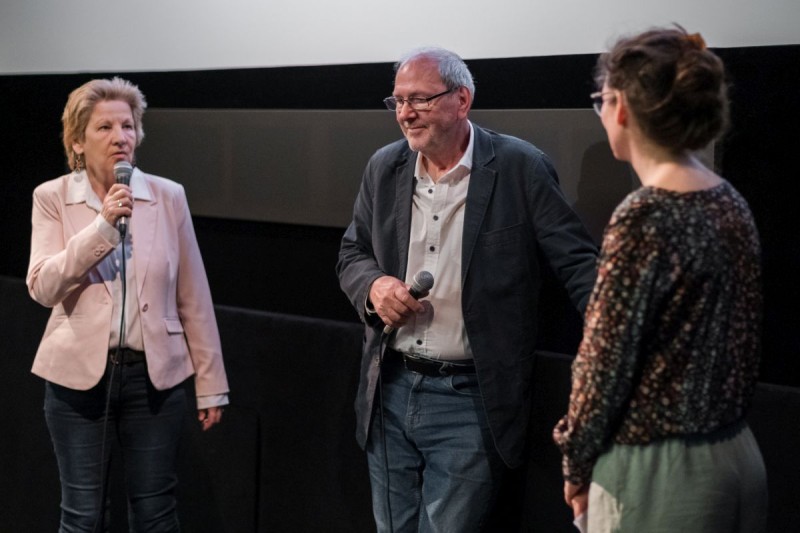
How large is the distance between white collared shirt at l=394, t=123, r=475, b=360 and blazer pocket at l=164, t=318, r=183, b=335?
0.71m

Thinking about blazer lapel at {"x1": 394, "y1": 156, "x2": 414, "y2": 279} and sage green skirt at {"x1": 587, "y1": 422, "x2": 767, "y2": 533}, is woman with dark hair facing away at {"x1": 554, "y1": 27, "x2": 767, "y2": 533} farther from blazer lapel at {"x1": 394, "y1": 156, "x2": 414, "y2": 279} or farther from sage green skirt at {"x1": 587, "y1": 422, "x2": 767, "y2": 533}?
blazer lapel at {"x1": 394, "y1": 156, "x2": 414, "y2": 279}

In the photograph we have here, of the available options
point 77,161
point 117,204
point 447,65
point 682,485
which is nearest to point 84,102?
point 77,161

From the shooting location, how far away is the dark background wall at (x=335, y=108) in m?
2.39

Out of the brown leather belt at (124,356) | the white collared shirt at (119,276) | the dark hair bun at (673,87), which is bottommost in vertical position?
the brown leather belt at (124,356)

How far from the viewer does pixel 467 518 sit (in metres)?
→ 2.44

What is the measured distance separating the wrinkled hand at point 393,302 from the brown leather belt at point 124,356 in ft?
2.48

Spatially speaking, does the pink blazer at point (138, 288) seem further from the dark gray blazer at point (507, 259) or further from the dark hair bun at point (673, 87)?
the dark hair bun at point (673, 87)

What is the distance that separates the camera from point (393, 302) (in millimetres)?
2297

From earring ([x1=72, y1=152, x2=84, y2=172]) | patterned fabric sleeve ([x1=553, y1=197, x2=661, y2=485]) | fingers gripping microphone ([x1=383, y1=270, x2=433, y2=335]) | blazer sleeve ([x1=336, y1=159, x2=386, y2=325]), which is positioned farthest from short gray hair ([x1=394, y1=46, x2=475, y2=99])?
earring ([x1=72, y1=152, x2=84, y2=172])

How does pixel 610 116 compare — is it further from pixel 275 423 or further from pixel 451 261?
pixel 275 423

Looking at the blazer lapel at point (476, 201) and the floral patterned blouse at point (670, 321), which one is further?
the blazer lapel at point (476, 201)

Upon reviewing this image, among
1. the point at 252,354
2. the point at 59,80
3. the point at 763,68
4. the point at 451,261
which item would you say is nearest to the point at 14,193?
the point at 59,80

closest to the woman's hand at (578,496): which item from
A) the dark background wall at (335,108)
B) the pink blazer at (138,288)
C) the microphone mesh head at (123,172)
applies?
the dark background wall at (335,108)

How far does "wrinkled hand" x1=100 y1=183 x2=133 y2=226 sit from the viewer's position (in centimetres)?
247
